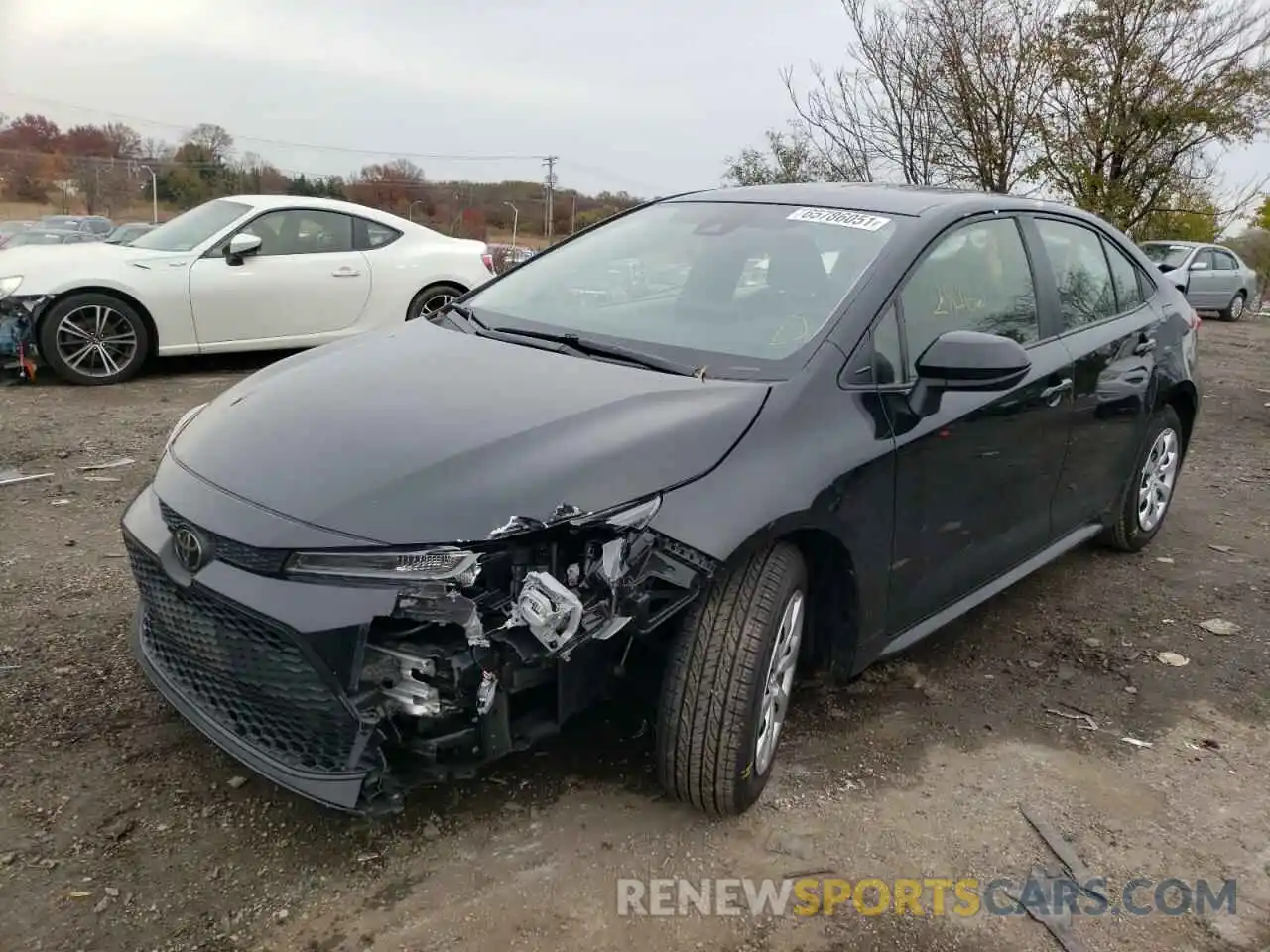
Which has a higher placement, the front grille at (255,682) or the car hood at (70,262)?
the car hood at (70,262)

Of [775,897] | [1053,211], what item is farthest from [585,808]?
[1053,211]

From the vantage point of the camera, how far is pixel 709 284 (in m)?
3.09

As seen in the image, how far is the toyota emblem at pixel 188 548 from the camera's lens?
2.21 metres

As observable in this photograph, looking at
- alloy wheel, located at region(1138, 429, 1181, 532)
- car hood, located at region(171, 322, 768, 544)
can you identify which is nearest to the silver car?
alloy wheel, located at region(1138, 429, 1181, 532)

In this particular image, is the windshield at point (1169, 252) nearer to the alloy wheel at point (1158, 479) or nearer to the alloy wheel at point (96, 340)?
the alloy wheel at point (1158, 479)

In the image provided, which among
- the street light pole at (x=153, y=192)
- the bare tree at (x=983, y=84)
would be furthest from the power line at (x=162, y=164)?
the bare tree at (x=983, y=84)

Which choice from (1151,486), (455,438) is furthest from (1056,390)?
(455,438)

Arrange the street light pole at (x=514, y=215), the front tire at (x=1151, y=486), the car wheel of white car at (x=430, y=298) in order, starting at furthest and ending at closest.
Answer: the street light pole at (x=514, y=215), the car wheel of white car at (x=430, y=298), the front tire at (x=1151, y=486)

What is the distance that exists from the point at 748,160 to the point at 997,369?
17138 millimetres

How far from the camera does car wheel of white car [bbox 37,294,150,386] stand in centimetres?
710

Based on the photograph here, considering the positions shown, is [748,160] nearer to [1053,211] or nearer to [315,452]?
[1053,211]

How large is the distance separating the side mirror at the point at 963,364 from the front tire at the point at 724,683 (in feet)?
2.18

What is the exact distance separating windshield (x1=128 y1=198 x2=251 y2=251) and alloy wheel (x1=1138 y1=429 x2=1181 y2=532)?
21.7ft

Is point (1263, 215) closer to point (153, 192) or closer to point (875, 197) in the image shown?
point (875, 197)
